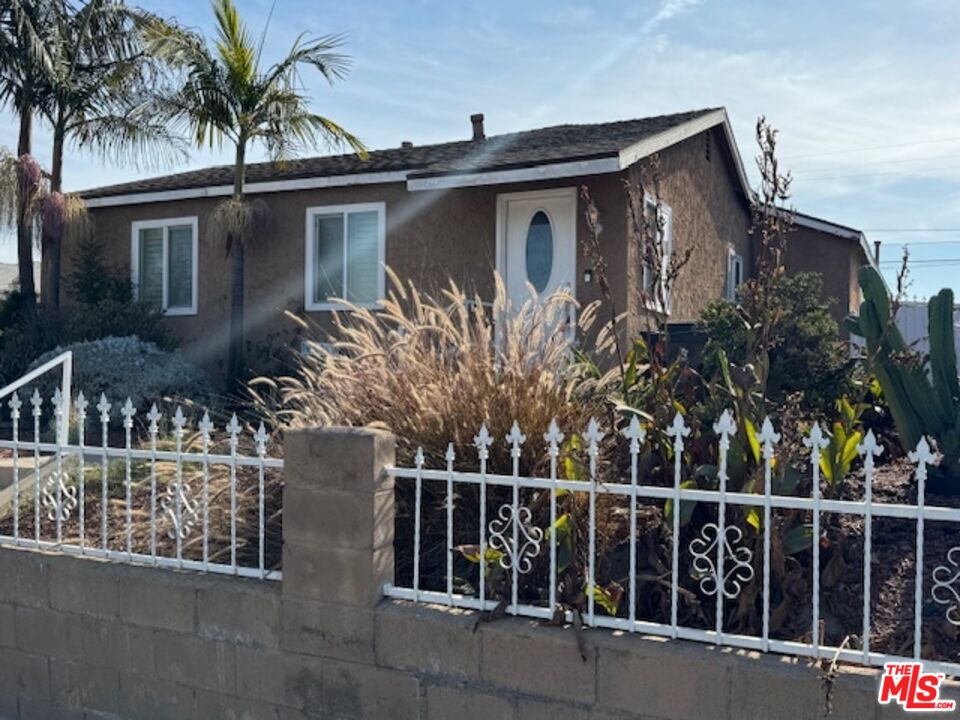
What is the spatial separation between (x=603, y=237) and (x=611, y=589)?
7.71 m

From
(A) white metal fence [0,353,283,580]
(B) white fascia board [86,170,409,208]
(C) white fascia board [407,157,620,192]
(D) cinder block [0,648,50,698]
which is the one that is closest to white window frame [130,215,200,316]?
(B) white fascia board [86,170,409,208]

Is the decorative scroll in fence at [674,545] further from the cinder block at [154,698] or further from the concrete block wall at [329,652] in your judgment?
the cinder block at [154,698]

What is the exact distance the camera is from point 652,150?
35.9ft

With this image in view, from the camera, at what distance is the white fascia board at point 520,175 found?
33.3 ft

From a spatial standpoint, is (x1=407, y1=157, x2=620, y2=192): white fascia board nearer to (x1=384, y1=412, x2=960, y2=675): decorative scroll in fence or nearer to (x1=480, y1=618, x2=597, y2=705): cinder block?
(x1=384, y1=412, x2=960, y2=675): decorative scroll in fence

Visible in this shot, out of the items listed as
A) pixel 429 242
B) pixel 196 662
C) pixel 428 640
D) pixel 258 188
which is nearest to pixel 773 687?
pixel 428 640

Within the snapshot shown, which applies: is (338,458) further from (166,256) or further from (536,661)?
(166,256)

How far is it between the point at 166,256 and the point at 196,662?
11.1 metres

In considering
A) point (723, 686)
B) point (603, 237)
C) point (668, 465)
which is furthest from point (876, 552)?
point (603, 237)

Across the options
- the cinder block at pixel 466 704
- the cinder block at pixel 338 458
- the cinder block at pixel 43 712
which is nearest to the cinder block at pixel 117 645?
the cinder block at pixel 43 712

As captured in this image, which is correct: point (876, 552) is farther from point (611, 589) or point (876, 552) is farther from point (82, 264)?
point (82, 264)

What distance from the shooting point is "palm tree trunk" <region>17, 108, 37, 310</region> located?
13.8m

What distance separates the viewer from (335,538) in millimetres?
4047

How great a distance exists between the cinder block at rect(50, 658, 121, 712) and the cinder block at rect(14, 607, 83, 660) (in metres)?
0.06
